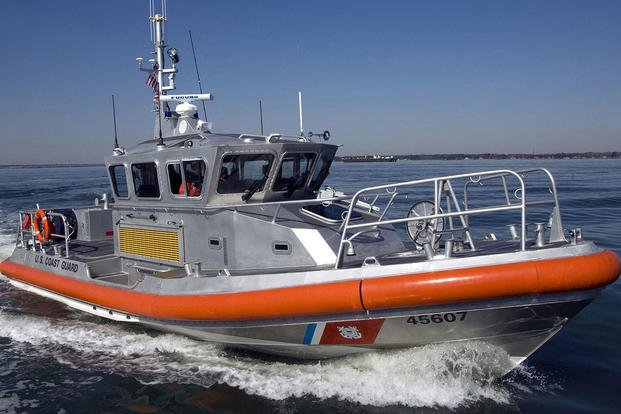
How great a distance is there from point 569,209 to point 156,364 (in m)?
15.0

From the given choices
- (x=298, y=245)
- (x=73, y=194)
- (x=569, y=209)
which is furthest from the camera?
(x=73, y=194)

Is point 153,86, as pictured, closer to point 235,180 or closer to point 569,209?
point 235,180

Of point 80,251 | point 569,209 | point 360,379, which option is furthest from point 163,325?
point 569,209

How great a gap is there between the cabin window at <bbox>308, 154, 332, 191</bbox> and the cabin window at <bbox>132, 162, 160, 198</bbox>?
76.3 inches

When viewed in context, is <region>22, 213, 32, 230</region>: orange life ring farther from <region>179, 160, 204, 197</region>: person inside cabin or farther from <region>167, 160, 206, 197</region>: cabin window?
<region>179, 160, 204, 197</region>: person inside cabin

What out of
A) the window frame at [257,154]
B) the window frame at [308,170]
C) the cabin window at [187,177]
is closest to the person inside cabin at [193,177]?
the cabin window at [187,177]

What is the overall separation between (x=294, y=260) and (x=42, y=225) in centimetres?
541

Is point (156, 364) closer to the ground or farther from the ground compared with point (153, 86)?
closer to the ground

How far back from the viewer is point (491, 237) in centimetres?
579

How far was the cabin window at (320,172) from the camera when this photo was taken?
20.1 ft

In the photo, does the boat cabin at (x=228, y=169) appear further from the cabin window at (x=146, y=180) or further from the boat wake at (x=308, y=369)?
A: the boat wake at (x=308, y=369)

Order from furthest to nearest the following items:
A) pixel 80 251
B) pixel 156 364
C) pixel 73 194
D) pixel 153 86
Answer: pixel 73 194, pixel 80 251, pixel 153 86, pixel 156 364

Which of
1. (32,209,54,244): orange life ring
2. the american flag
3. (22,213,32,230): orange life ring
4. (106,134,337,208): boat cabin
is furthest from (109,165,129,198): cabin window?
(22,213,32,230): orange life ring

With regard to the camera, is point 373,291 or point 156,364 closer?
point 373,291
